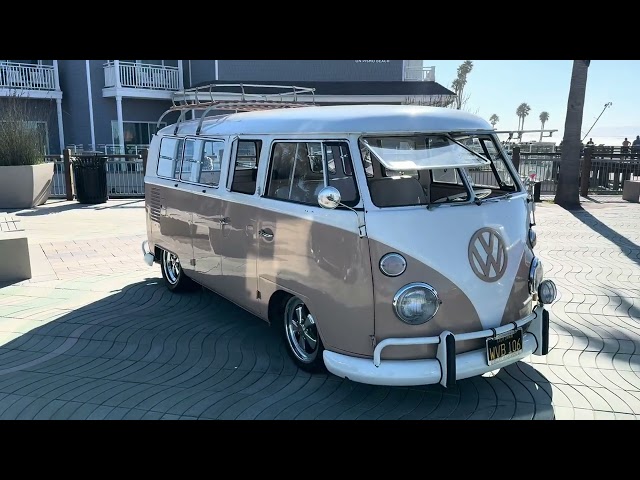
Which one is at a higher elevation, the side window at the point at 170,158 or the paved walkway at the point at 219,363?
the side window at the point at 170,158

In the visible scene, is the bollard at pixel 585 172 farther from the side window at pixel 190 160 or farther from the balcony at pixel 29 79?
the balcony at pixel 29 79

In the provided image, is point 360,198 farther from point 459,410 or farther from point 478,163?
point 459,410

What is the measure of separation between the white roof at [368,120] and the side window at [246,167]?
15cm

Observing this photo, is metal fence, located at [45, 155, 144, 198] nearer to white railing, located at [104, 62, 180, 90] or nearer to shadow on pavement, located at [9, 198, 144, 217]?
shadow on pavement, located at [9, 198, 144, 217]

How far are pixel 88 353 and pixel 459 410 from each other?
3.43 meters

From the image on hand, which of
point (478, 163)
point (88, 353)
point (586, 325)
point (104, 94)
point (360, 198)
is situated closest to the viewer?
point (360, 198)

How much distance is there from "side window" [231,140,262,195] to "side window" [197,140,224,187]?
11.4 inches

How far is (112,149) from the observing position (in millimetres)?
21500

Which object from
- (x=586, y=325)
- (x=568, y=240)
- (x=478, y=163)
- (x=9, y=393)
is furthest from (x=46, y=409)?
(x=568, y=240)

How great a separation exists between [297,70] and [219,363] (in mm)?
19610

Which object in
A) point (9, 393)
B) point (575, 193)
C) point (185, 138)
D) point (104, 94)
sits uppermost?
point (104, 94)

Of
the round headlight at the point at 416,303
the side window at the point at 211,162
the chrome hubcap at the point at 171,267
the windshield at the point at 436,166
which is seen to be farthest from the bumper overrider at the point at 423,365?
the chrome hubcap at the point at 171,267

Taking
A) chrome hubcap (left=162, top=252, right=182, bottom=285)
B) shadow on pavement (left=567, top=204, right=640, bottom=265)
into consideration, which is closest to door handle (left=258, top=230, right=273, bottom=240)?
chrome hubcap (left=162, top=252, right=182, bottom=285)

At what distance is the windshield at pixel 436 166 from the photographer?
3943 mm
